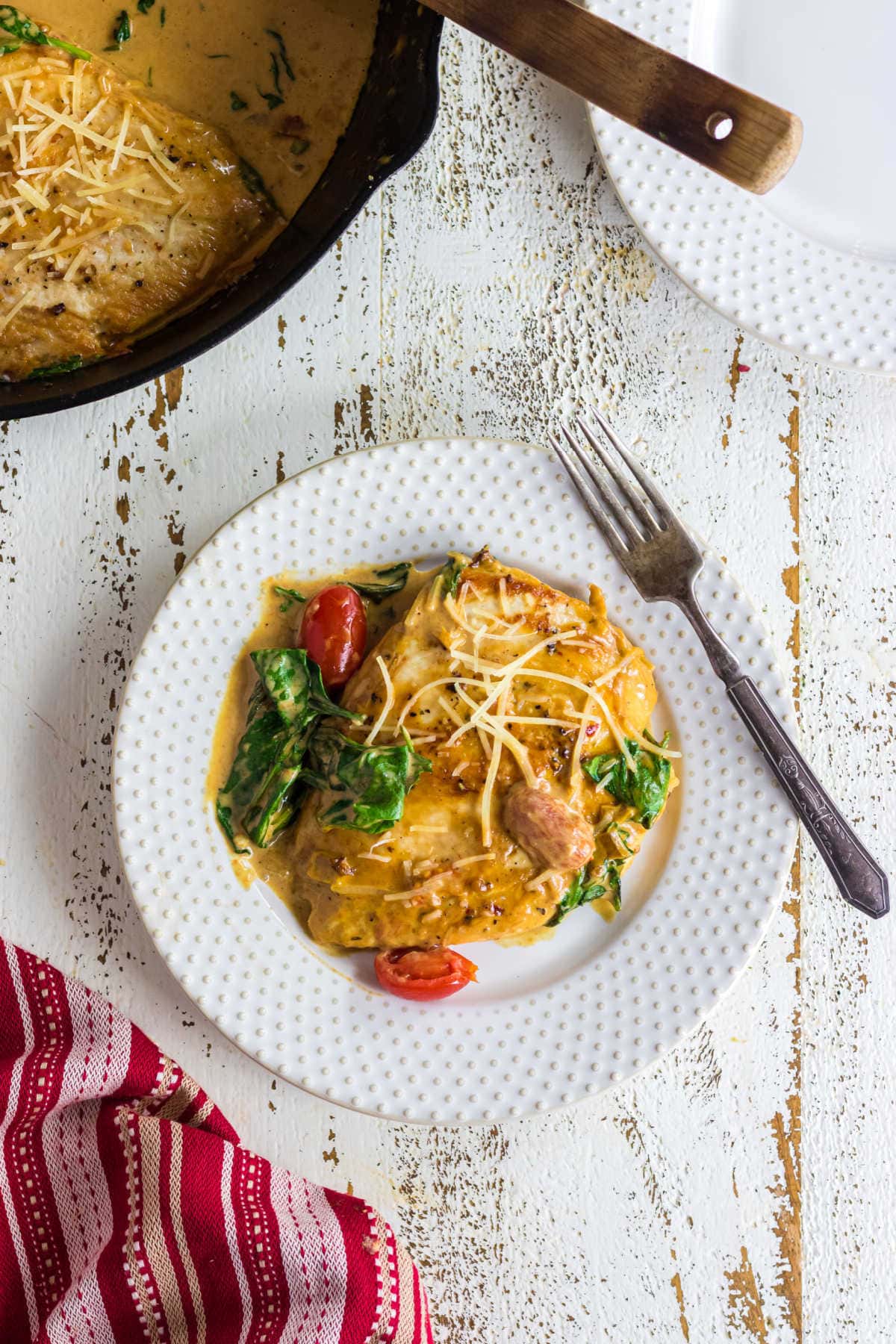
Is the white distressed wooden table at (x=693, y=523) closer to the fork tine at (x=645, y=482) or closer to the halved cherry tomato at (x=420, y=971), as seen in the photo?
the fork tine at (x=645, y=482)

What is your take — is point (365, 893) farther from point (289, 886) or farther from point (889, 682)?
point (889, 682)

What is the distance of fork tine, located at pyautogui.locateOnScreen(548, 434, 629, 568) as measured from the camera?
2689 millimetres

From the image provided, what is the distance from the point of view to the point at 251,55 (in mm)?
2668

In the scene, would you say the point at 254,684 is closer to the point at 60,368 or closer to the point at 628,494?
the point at 60,368

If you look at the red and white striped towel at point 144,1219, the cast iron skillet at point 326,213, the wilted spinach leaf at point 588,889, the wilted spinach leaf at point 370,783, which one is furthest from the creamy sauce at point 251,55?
the red and white striped towel at point 144,1219

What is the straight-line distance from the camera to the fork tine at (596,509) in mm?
2689

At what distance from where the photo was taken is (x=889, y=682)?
301 centimetres

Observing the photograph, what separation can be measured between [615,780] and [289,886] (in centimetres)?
82

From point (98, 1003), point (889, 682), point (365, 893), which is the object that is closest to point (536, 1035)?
point (365, 893)

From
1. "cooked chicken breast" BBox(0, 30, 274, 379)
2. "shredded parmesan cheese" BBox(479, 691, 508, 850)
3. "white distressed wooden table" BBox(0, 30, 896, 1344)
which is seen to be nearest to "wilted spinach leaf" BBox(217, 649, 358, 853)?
"shredded parmesan cheese" BBox(479, 691, 508, 850)

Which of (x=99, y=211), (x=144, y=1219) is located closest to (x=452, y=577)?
(x=99, y=211)

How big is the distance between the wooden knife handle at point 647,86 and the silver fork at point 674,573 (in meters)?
0.73

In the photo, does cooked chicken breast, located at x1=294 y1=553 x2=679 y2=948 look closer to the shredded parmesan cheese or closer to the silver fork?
the shredded parmesan cheese

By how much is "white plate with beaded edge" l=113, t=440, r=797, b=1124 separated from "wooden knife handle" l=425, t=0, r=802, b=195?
0.78 m
